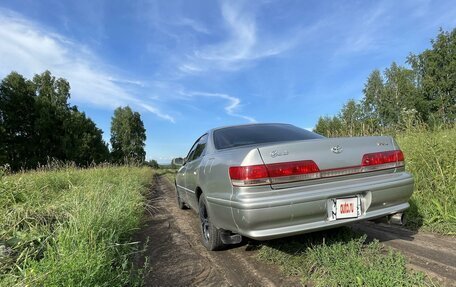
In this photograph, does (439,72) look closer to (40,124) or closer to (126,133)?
(126,133)

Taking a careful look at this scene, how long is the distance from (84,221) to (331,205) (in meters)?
2.66

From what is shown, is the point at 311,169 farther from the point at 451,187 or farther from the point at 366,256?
the point at 451,187

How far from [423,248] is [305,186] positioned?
1734 millimetres

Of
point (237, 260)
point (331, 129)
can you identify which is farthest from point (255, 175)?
point (331, 129)

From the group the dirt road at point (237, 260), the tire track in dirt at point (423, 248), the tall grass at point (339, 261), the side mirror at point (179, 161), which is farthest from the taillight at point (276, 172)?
the side mirror at point (179, 161)

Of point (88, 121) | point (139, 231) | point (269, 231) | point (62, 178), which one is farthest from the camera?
point (88, 121)

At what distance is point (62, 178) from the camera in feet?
30.4

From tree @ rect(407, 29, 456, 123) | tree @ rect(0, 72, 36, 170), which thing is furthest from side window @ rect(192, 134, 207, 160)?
tree @ rect(407, 29, 456, 123)

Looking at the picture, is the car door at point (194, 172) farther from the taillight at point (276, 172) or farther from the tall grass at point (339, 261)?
the taillight at point (276, 172)

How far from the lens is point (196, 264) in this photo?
3.81m

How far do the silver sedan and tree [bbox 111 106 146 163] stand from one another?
5701cm

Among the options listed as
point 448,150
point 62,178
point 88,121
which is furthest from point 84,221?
point 88,121

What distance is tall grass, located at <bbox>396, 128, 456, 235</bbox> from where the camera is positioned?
464 cm

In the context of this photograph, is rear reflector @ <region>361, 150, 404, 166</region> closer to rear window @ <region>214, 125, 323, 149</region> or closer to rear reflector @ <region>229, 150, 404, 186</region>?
rear reflector @ <region>229, 150, 404, 186</region>
